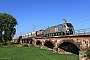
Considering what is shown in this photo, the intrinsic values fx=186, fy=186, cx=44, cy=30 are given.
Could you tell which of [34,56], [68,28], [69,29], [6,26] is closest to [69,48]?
[69,29]

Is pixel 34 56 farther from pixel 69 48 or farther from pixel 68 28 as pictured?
pixel 69 48

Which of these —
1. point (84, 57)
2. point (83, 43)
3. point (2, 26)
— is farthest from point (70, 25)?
point (2, 26)

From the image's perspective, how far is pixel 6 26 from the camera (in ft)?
341

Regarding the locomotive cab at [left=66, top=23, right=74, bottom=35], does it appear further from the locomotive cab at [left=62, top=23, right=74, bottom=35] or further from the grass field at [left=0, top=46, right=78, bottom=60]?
the grass field at [left=0, top=46, right=78, bottom=60]

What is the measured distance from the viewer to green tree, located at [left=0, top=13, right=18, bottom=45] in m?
103

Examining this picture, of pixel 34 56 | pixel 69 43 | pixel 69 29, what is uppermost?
pixel 69 29

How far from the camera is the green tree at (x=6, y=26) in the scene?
103m

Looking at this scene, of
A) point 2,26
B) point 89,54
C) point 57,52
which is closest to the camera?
point 89,54

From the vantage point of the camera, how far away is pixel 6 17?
345 ft

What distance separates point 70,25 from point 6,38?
5838 cm

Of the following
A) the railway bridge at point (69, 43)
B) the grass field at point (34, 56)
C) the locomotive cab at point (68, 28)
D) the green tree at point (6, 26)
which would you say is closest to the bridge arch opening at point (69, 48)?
the railway bridge at point (69, 43)

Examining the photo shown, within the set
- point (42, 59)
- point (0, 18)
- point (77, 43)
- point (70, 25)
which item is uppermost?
point (0, 18)

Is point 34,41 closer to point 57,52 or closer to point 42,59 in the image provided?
point 57,52

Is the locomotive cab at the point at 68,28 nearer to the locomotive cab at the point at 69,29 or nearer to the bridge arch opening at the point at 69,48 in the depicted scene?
the locomotive cab at the point at 69,29
